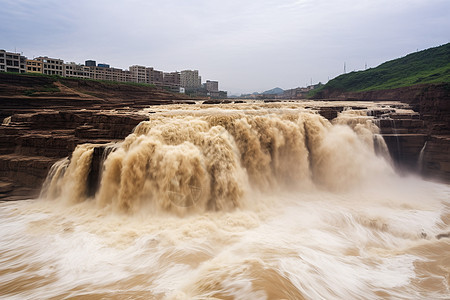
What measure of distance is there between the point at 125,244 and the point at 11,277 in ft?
8.80

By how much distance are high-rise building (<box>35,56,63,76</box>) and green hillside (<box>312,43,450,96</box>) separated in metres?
52.2

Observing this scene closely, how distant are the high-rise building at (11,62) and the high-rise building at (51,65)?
191 inches

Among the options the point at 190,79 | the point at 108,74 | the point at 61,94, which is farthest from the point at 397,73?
the point at 190,79

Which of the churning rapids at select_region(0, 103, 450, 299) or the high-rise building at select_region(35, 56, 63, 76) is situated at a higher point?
the high-rise building at select_region(35, 56, 63, 76)

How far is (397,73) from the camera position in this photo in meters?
47.2

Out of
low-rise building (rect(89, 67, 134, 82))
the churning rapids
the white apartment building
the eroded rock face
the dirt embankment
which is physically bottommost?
the churning rapids

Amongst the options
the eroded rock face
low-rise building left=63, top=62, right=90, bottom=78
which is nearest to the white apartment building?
low-rise building left=63, top=62, right=90, bottom=78

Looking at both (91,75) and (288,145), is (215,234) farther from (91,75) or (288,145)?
(91,75)

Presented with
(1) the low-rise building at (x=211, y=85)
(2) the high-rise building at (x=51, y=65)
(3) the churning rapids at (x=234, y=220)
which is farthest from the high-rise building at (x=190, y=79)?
(3) the churning rapids at (x=234, y=220)

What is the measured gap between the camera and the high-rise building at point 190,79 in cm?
10219

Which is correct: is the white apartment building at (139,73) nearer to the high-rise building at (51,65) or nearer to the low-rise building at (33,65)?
the high-rise building at (51,65)

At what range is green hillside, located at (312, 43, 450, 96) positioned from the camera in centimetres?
4298

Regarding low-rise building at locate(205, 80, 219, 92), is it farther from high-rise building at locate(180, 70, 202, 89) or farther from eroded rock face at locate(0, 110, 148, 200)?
eroded rock face at locate(0, 110, 148, 200)

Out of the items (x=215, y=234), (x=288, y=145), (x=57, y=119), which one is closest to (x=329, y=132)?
(x=288, y=145)
